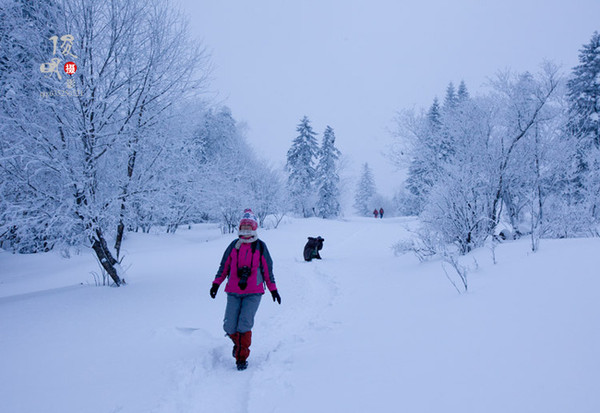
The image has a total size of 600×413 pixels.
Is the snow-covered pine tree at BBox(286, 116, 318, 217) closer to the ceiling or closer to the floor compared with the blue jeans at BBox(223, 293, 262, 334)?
closer to the ceiling

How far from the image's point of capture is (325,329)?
4754 millimetres

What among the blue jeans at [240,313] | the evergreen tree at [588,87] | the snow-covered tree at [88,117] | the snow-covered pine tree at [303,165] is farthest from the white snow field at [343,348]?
the snow-covered pine tree at [303,165]

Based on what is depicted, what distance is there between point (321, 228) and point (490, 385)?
24.7m

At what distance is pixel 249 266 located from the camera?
13.0ft

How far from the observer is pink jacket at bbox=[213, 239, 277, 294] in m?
3.94

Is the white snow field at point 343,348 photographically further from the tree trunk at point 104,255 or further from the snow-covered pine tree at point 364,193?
the snow-covered pine tree at point 364,193

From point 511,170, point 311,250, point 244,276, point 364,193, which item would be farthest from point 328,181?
point 244,276

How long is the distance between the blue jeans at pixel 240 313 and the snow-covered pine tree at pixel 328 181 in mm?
34756

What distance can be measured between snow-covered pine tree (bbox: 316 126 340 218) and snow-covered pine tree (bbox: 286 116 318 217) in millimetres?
992

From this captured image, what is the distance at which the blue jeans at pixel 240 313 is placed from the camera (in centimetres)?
379

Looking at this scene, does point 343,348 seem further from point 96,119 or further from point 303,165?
point 303,165

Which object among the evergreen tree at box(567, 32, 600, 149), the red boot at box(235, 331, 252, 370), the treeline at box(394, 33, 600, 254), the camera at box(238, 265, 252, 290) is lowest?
the red boot at box(235, 331, 252, 370)

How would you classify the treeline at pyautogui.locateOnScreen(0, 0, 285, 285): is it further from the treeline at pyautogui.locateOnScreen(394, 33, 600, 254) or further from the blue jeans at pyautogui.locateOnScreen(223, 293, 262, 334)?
the treeline at pyautogui.locateOnScreen(394, 33, 600, 254)

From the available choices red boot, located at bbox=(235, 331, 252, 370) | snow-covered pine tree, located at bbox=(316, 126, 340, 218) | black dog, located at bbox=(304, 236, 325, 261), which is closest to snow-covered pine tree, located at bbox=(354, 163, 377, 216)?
snow-covered pine tree, located at bbox=(316, 126, 340, 218)
